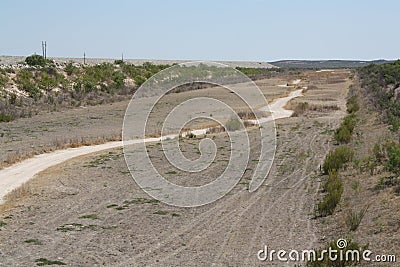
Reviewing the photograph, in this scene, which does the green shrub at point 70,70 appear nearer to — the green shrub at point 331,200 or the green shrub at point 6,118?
the green shrub at point 6,118

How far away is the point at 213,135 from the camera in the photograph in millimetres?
31375

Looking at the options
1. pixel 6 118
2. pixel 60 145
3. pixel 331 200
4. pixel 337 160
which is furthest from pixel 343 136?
pixel 6 118

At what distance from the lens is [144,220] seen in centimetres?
1404

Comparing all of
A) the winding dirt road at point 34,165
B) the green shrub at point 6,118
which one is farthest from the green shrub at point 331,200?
the green shrub at point 6,118

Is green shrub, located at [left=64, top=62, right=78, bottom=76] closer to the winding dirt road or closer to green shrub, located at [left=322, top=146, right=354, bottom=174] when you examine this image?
the winding dirt road

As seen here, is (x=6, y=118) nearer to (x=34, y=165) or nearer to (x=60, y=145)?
(x=60, y=145)

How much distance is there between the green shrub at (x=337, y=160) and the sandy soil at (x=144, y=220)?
0.56 m

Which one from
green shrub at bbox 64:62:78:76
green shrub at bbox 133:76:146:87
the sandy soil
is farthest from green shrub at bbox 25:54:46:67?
the sandy soil

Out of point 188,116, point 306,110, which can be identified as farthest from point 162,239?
point 306,110

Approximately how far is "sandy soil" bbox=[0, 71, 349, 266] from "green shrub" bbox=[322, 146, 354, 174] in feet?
1.83

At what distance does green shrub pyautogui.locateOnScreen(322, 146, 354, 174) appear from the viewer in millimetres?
19062

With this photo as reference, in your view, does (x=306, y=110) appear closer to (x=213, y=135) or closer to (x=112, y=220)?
(x=213, y=135)

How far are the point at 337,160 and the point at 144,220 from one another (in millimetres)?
8418

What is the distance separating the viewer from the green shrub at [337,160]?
62.5 ft
